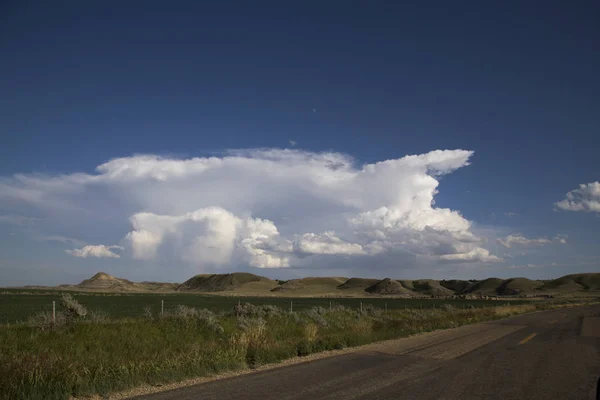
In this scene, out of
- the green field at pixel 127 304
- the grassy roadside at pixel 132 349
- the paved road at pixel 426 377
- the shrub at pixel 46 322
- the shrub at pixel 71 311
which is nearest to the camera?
the paved road at pixel 426 377

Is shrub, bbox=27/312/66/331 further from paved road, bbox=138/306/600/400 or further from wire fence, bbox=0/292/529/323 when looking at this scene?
paved road, bbox=138/306/600/400

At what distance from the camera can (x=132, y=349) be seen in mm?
14906

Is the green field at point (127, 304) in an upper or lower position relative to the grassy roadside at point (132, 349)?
lower

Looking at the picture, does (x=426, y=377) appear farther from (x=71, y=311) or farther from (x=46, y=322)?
(x=71, y=311)

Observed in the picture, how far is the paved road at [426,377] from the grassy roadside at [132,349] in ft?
4.95

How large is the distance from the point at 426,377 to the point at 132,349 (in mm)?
9549

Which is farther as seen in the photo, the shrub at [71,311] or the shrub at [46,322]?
the shrub at [71,311]

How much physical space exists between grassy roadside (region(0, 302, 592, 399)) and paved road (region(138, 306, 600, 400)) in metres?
1.51

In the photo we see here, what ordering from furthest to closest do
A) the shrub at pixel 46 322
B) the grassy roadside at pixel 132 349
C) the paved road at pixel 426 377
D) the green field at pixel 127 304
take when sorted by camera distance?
the green field at pixel 127 304 → the shrub at pixel 46 322 → the grassy roadside at pixel 132 349 → the paved road at pixel 426 377

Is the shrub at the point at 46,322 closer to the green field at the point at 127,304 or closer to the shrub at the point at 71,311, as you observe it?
the shrub at the point at 71,311

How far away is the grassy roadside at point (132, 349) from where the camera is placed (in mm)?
Result: 9992

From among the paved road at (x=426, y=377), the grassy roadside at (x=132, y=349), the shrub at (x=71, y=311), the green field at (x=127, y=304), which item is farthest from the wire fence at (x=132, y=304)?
the paved road at (x=426, y=377)

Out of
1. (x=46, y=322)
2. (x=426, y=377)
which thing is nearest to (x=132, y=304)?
(x=46, y=322)

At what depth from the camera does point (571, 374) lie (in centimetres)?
1211
